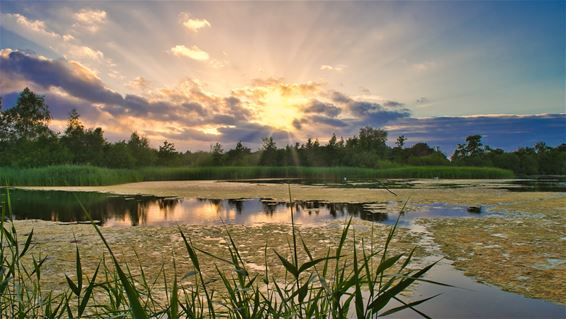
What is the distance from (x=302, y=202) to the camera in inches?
619

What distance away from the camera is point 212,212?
1277 cm

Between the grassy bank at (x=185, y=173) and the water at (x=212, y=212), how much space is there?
11570 millimetres

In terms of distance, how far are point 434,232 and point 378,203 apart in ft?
22.1

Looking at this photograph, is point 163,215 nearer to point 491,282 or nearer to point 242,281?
point 491,282

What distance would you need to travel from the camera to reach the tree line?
39094mm

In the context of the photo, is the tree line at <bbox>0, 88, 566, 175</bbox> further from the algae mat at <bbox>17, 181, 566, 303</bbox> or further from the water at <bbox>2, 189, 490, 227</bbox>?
the algae mat at <bbox>17, 181, 566, 303</bbox>

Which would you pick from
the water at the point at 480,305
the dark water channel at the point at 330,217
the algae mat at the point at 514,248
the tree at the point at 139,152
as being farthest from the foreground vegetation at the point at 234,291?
the tree at the point at 139,152

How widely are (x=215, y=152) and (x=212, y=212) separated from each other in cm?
4623

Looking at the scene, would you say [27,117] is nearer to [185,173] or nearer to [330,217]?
[185,173]

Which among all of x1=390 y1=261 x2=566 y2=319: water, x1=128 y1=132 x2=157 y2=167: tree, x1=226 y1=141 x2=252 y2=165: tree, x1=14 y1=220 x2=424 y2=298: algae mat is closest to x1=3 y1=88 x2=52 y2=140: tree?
x1=128 y1=132 x2=157 y2=167: tree

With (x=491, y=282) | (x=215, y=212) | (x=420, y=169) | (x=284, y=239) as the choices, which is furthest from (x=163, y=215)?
(x=420, y=169)

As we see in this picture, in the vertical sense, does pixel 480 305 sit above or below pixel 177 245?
below

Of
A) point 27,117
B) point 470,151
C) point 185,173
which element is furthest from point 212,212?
point 470,151

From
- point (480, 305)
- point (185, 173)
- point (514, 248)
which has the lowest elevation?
point (480, 305)
